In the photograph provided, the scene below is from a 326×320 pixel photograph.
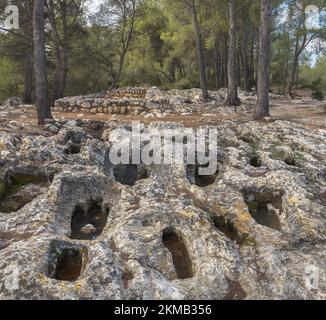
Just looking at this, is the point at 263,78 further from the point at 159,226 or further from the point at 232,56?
the point at 159,226

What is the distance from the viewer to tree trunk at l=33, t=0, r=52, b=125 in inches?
477

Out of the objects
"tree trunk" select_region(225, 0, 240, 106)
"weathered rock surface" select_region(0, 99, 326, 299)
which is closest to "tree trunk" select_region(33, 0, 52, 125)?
"weathered rock surface" select_region(0, 99, 326, 299)

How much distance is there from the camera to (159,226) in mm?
6551

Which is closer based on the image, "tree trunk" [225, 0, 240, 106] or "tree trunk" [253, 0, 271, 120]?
"tree trunk" [253, 0, 271, 120]

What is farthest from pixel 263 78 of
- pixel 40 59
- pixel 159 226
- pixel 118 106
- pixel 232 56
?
pixel 159 226

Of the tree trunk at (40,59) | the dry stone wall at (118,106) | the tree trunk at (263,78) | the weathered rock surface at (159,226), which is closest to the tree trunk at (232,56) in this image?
the dry stone wall at (118,106)

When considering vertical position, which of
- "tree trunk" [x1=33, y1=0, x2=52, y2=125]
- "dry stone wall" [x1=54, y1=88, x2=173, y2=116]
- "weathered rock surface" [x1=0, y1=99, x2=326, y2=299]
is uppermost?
"tree trunk" [x1=33, y1=0, x2=52, y2=125]

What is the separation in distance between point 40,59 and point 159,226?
8.37 meters

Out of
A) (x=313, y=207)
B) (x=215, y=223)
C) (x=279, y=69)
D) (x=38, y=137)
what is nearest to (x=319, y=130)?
(x=313, y=207)

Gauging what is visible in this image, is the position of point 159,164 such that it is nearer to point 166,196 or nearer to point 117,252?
point 166,196

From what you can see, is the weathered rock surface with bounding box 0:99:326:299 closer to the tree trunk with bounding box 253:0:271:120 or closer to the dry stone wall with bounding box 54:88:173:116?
the tree trunk with bounding box 253:0:271:120

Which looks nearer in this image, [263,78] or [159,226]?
[159,226]

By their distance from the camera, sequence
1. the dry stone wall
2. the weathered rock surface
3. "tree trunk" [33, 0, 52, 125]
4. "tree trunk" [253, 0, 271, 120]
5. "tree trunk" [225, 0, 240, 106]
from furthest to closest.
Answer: "tree trunk" [225, 0, 240, 106] < the dry stone wall < "tree trunk" [253, 0, 271, 120] < "tree trunk" [33, 0, 52, 125] < the weathered rock surface

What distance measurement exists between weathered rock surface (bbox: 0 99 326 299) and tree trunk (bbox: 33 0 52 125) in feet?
8.73
